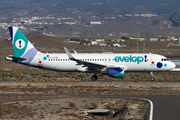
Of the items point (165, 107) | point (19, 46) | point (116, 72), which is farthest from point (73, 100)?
point (19, 46)

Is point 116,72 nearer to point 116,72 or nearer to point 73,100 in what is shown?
point 116,72

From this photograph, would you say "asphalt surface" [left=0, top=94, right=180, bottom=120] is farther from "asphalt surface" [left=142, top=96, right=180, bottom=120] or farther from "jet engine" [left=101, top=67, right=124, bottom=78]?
"jet engine" [left=101, top=67, right=124, bottom=78]

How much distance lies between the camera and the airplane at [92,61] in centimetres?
3625

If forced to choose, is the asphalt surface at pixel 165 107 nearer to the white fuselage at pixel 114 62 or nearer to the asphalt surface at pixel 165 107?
the asphalt surface at pixel 165 107

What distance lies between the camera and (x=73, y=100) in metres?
23.9

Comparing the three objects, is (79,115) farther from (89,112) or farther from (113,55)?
(113,55)

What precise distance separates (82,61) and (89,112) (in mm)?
15538

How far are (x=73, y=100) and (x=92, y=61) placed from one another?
13.6 metres

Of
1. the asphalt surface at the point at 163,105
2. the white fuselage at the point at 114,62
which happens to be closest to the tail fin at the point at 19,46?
the white fuselage at the point at 114,62

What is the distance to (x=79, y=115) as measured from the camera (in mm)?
19172

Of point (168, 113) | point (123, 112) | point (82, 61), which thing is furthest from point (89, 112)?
point (82, 61)

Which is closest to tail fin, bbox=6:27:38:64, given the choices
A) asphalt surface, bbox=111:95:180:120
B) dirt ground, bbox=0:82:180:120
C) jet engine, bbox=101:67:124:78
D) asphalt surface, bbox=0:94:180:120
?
dirt ground, bbox=0:82:180:120

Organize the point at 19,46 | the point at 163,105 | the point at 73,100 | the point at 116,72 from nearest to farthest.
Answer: the point at 163,105
the point at 73,100
the point at 116,72
the point at 19,46

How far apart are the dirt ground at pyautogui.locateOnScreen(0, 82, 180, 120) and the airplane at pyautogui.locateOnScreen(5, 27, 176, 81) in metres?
4.02
